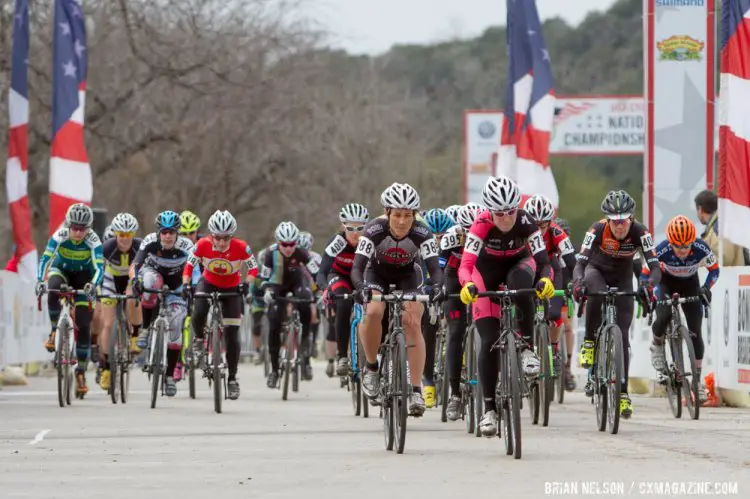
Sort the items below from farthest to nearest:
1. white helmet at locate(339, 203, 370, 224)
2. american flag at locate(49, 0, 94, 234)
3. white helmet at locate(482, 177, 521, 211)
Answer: american flag at locate(49, 0, 94, 234), white helmet at locate(339, 203, 370, 224), white helmet at locate(482, 177, 521, 211)

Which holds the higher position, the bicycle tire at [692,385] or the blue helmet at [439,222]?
the blue helmet at [439,222]

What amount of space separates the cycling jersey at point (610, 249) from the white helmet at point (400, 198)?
7.24 feet

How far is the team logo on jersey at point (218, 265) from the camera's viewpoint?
2067cm

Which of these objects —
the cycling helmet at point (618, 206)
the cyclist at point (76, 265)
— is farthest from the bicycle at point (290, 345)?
the cycling helmet at point (618, 206)

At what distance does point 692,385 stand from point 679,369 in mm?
Answer: 210

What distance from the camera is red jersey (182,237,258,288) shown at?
67.8 feet

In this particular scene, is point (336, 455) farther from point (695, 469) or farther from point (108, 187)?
point (108, 187)

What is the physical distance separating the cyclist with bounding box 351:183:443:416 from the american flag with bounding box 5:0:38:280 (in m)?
14.8

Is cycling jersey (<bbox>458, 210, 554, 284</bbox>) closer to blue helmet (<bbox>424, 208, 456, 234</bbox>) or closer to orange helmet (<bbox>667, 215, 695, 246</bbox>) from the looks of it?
orange helmet (<bbox>667, 215, 695, 246</bbox>)

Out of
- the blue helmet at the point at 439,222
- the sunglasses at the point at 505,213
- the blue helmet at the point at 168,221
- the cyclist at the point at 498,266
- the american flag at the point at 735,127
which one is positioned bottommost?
the cyclist at the point at 498,266

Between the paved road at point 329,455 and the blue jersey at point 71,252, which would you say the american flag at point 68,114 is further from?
the paved road at point 329,455

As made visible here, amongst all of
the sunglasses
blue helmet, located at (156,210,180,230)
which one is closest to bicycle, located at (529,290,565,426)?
the sunglasses

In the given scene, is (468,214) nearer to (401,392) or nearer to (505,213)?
(505,213)

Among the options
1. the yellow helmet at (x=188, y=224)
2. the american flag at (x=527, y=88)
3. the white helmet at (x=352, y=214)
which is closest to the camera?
the white helmet at (x=352, y=214)
